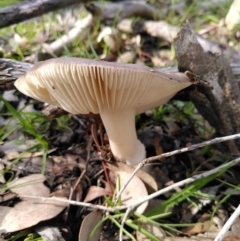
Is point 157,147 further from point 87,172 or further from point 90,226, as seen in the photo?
point 90,226

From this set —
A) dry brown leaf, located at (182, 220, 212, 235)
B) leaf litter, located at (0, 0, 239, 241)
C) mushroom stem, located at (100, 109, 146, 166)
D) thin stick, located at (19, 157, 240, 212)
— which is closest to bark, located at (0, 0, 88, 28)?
leaf litter, located at (0, 0, 239, 241)

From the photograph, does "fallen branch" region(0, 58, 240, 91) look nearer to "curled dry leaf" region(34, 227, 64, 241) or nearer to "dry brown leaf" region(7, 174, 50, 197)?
"dry brown leaf" region(7, 174, 50, 197)

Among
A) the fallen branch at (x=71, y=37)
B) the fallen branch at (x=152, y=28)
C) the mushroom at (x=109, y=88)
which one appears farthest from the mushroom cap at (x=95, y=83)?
the fallen branch at (x=152, y=28)

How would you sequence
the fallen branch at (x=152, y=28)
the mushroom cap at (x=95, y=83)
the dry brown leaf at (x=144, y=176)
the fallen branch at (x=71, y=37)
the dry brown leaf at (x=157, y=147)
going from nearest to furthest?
the mushroom cap at (x=95, y=83) → the dry brown leaf at (x=144, y=176) → the dry brown leaf at (x=157, y=147) → the fallen branch at (x=71, y=37) → the fallen branch at (x=152, y=28)

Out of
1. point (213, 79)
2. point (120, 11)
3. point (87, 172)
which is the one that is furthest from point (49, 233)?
point (120, 11)

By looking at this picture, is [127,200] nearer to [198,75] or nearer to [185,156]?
[185,156]

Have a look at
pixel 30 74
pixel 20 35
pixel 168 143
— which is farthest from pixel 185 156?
pixel 20 35

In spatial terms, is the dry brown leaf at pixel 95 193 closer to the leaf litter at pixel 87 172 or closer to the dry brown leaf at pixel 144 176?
the leaf litter at pixel 87 172
